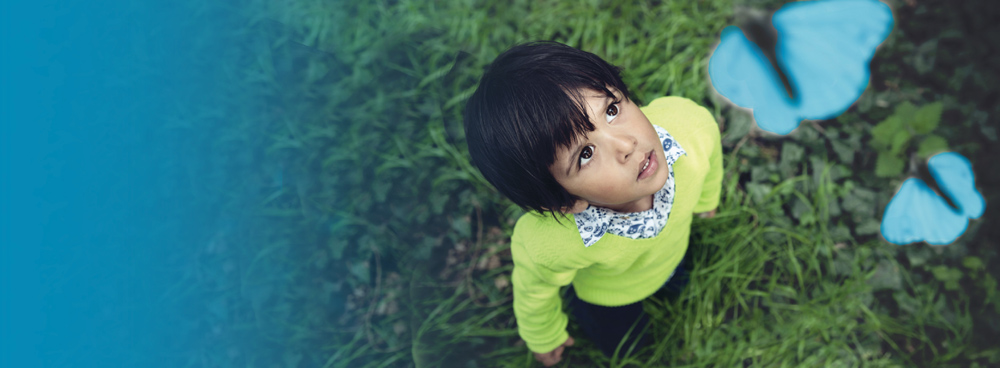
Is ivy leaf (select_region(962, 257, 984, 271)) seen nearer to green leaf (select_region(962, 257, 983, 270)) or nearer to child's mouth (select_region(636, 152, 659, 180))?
green leaf (select_region(962, 257, 983, 270))

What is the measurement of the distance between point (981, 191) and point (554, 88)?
1.73 m

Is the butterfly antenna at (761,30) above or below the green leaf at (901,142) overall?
above

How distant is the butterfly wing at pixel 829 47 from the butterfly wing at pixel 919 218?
0.36 meters

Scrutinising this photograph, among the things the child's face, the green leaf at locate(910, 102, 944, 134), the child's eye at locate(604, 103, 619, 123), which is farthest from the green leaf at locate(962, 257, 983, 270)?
the child's eye at locate(604, 103, 619, 123)

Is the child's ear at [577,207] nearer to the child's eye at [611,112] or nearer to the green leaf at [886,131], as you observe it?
the child's eye at [611,112]

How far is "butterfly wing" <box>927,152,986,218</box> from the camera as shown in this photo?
1792 mm

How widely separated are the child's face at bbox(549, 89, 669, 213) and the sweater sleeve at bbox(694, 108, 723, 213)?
0.34 meters

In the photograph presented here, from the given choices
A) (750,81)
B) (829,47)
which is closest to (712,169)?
(750,81)

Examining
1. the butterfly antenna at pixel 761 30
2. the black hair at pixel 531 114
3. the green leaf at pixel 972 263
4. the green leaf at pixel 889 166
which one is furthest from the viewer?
the butterfly antenna at pixel 761 30

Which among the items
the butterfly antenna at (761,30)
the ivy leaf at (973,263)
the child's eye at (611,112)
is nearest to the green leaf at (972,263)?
the ivy leaf at (973,263)

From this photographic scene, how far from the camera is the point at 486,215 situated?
82.8 inches

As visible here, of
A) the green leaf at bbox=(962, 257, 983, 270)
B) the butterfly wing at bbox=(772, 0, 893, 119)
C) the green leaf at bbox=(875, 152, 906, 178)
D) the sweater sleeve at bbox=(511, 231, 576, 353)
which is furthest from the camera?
the butterfly wing at bbox=(772, 0, 893, 119)

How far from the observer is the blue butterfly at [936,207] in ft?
5.89

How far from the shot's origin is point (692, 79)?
2.06 meters
